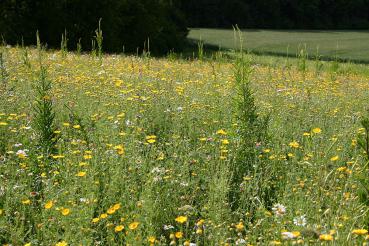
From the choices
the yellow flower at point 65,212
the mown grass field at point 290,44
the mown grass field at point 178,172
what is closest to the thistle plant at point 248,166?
the mown grass field at point 178,172

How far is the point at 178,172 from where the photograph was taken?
12.9ft

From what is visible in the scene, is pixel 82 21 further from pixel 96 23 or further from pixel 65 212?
pixel 65 212

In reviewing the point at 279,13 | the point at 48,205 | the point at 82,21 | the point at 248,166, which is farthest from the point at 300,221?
the point at 279,13

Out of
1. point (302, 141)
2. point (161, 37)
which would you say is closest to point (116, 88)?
point (302, 141)

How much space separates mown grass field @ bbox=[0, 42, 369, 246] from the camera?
Result: 304cm

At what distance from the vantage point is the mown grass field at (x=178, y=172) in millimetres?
3039

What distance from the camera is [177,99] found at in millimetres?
6258

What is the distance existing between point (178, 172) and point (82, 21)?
18.9m

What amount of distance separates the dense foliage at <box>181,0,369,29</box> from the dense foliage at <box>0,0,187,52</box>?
1123 inches

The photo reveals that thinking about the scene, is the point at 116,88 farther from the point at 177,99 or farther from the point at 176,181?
the point at 176,181

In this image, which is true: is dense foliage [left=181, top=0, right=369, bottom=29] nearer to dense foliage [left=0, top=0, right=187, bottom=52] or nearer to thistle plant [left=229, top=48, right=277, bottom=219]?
dense foliage [left=0, top=0, right=187, bottom=52]

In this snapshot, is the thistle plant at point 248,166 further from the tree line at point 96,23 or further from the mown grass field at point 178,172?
the tree line at point 96,23

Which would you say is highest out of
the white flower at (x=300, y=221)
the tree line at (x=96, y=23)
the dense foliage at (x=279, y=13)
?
the dense foliage at (x=279, y=13)

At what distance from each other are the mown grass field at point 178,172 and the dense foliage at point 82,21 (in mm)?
15050
